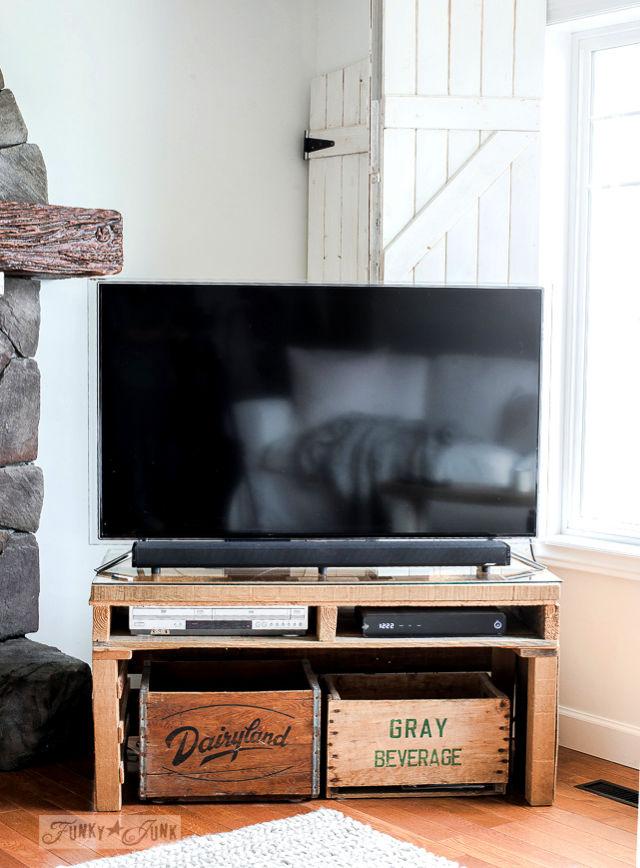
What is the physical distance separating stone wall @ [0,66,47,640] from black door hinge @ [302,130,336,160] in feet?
3.12

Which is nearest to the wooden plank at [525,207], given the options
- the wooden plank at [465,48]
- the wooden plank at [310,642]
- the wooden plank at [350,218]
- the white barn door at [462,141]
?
the white barn door at [462,141]

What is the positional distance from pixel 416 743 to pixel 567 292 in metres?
1.46

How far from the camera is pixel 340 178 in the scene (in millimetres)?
3461

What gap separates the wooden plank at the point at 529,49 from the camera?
3088mm

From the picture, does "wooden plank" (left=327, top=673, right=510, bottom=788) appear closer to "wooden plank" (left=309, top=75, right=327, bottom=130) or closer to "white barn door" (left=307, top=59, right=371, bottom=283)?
"white barn door" (left=307, top=59, right=371, bottom=283)

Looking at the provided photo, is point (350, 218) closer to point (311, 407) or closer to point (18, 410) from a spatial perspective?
point (311, 407)

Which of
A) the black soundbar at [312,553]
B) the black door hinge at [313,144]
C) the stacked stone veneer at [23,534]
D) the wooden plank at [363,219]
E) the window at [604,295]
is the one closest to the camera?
the black soundbar at [312,553]

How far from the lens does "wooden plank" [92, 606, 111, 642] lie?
2596 millimetres

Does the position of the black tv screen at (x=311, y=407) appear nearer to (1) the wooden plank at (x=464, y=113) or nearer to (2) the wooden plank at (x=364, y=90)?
(1) the wooden plank at (x=464, y=113)

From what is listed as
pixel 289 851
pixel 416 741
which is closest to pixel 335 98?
pixel 416 741

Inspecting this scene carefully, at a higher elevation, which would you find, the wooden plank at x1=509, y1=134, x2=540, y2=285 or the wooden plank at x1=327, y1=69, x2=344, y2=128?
the wooden plank at x1=327, y1=69, x2=344, y2=128

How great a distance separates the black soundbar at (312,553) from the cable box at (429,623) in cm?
13

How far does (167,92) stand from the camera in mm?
3348

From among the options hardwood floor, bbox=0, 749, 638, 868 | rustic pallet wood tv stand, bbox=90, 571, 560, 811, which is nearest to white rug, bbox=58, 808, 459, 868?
hardwood floor, bbox=0, 749, 638, 868
